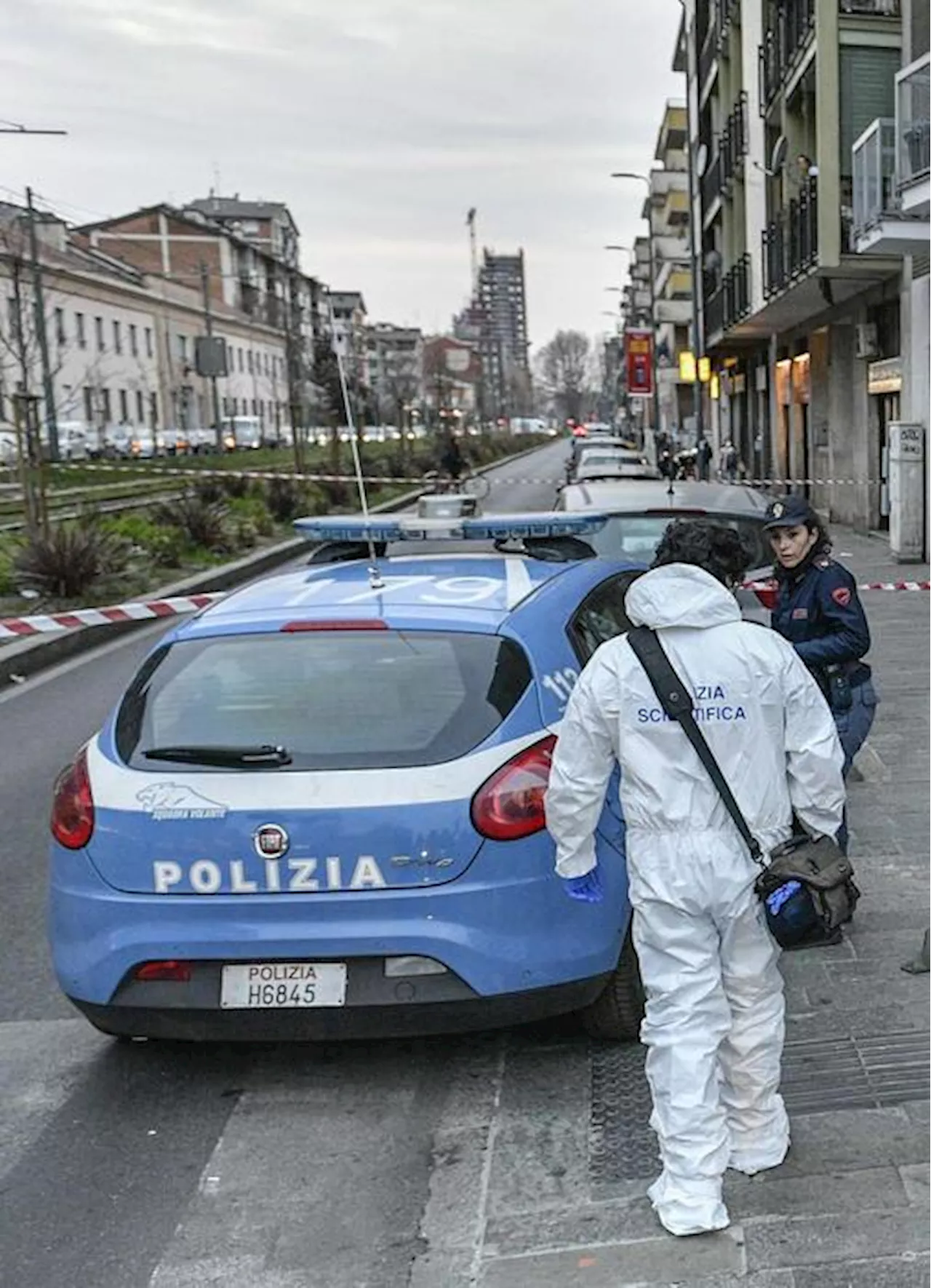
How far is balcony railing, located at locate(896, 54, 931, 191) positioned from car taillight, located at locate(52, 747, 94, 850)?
1362cm

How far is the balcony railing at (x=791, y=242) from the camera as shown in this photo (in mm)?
20000

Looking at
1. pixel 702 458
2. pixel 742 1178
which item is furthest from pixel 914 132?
pixel 702 458

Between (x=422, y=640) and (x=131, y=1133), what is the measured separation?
5.43 ft

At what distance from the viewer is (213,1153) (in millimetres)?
3639

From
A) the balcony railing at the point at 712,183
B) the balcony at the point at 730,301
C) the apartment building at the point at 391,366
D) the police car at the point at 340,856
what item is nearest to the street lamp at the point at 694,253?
the balcony at the point at 730,301

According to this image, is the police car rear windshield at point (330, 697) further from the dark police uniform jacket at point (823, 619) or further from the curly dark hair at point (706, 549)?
the dark police uniform jacket at point (823, 619)

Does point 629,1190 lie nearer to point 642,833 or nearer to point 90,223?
point 642,833

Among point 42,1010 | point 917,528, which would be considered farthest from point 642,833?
point 917,528

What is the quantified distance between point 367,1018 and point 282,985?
0.25 meters

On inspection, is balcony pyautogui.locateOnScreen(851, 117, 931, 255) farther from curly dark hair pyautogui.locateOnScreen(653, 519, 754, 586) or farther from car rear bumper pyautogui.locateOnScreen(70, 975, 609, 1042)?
car rear bumper pyautogui.locateOnScreen(70, 975, 609, 1042)

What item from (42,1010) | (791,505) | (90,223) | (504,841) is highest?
(90,223)

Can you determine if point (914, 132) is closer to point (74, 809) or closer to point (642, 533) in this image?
point (642, 533)

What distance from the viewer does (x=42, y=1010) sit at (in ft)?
15.4

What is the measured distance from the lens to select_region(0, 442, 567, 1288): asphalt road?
3.14 meters
